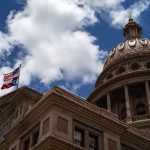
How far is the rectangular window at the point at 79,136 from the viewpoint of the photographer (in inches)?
1295

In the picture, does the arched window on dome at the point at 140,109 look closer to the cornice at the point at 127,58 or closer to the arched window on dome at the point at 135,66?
the arched window on dome at the point at 135,66

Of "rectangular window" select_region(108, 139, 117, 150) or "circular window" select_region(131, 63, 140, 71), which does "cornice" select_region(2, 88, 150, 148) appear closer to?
"rectangular window" select_region(108, 139, 117, 150)

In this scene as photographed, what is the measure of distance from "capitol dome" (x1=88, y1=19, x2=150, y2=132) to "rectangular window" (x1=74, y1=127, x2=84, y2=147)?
28.3m

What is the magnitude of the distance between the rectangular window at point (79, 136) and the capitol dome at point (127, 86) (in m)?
28.3

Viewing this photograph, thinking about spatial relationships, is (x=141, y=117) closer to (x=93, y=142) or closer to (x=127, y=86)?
(x=127, y=86)

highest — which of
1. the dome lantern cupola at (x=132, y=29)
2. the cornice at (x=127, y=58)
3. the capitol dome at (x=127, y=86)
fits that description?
the dome lantern cupola at (x=132, y=29)

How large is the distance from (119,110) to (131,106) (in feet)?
9.19

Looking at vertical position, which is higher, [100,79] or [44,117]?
[100,79]

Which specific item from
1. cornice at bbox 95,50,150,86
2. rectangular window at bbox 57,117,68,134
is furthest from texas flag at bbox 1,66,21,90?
cornice at bbox 95,50,150,86


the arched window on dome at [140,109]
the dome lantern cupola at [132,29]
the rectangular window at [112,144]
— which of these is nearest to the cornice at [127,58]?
the arched window on dome at [140,109]

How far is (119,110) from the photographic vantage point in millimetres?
70250

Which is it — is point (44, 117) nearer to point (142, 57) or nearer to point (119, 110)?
point (119, 110)

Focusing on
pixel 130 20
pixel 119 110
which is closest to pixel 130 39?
pixel 130 20

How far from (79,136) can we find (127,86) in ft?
122
